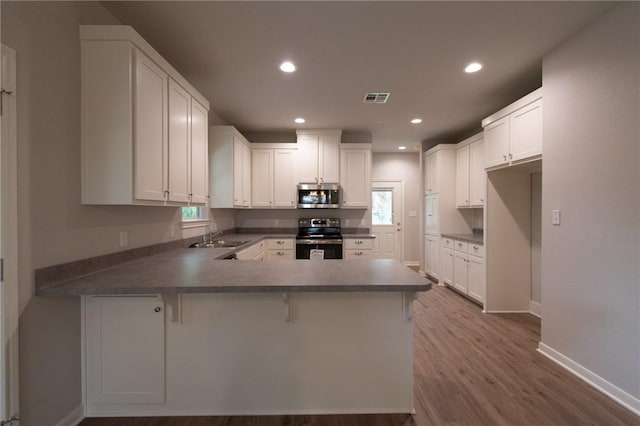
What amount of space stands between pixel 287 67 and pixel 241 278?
82.8 inches

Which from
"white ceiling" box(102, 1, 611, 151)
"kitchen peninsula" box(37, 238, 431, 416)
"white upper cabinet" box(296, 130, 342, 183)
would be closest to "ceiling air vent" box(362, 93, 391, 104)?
"white ceiling" box(102, 1, 611, 151)

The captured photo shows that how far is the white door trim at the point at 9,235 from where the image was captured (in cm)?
141

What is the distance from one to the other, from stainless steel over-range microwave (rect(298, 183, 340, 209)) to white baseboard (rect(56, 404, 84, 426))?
11.5ft

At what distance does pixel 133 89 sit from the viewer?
187 cm

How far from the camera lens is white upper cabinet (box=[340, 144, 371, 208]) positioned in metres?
4.96

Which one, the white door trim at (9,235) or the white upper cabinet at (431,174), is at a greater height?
the white upper cabinet at (431,174)

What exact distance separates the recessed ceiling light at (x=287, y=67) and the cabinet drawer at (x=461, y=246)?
3400 millimetres

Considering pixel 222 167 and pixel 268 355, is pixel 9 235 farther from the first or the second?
pixel 222 167

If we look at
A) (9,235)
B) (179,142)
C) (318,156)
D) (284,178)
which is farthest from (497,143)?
(9,235)

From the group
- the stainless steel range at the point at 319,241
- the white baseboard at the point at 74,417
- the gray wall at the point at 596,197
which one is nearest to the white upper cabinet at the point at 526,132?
the gray wall at the point at 596,197

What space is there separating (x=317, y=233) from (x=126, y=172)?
355cm

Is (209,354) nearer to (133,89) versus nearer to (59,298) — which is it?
(59,298)

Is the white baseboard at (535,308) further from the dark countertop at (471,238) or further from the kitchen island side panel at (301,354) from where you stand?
the kitchen island side panel at (301,354)

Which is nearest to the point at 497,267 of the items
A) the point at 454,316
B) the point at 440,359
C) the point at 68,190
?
the point at 454,316
